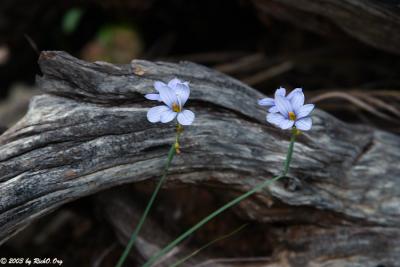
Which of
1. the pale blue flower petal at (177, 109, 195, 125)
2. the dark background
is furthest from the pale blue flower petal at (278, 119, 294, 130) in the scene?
the dark background

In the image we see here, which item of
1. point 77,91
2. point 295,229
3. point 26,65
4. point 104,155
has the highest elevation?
point 26,65

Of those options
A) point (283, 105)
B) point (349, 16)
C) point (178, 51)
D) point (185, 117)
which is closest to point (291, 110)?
point (283, 105)

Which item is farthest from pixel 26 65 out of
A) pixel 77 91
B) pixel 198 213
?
pixel 77 91

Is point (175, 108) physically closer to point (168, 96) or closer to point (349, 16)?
point (168, 96)

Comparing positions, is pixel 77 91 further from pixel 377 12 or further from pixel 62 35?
pixel 62 35

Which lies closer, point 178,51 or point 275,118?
point 275,118

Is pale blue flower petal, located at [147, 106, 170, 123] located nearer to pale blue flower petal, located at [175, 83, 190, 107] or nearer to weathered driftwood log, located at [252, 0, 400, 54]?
pale blue flower petal, located at [175, 83, 190, 107]
